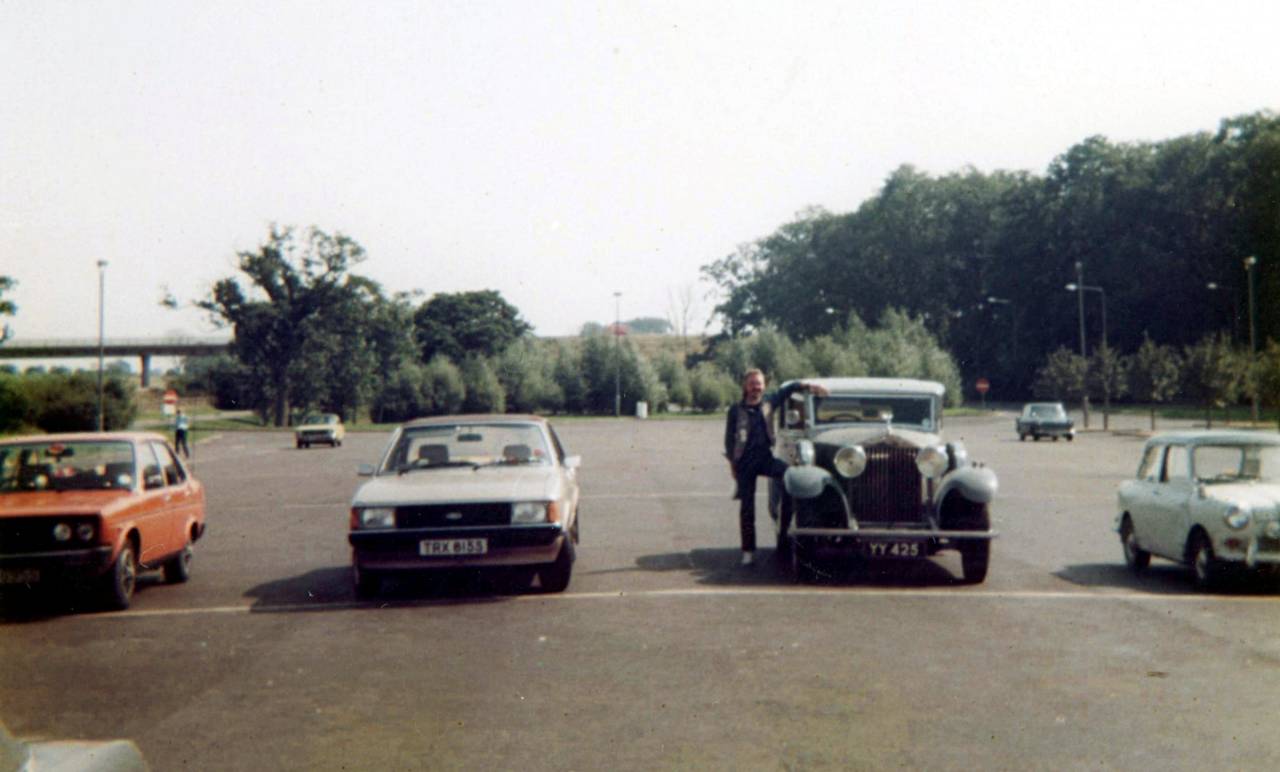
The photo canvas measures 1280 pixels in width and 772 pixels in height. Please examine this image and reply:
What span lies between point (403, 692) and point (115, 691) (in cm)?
173

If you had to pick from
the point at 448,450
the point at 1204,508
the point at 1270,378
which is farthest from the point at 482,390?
the point at 1204,508

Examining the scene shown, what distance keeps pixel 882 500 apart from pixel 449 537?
13.4 feet

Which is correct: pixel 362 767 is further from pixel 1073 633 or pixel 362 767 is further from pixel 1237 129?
pixel 1237 129

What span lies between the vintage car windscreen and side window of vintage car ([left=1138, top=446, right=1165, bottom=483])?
2.30 metres

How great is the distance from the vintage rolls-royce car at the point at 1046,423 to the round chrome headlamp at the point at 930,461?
37.2m

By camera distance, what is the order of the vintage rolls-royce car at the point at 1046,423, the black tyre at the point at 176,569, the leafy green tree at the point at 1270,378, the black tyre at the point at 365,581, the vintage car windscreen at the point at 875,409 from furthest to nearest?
the vintage rolls-royce car at the point at 1046,423 < the leafy green tree at the point at 1270,378 < the vintage car windscreen at the point at 875,409 < the black tyre at the point at 176,569 < the black tyre at the point at 365,581

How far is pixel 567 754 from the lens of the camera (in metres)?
Answer: 5.53

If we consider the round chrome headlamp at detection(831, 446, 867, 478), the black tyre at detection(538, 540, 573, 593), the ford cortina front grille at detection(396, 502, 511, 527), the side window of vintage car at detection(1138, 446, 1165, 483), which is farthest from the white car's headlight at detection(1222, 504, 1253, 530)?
the ford cortina front grille at detection(396, 502, 511, 527)

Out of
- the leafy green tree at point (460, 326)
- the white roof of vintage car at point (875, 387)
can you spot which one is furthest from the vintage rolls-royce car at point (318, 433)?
the leafy green tree at point (460, 326)

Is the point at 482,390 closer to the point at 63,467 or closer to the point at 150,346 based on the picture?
the point at 150,346

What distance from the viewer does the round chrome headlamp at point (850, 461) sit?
11.3 m

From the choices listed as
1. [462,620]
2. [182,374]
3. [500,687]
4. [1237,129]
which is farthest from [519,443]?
[182,374]

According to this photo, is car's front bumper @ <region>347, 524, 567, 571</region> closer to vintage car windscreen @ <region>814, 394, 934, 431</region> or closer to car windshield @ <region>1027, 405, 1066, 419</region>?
vintage car windscreen @ <region>814, 394, 934, 431</region>

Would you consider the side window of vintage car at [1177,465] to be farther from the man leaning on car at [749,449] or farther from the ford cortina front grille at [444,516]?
the ford cortina front grille at [444,516]
